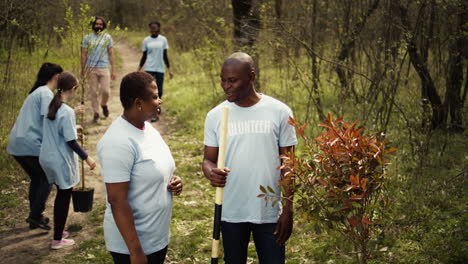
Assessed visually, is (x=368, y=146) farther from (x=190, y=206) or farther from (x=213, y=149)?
(x=190, y=206)

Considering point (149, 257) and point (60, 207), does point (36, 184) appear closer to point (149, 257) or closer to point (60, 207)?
point (60, 207)

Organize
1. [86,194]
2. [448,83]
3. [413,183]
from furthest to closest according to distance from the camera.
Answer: [448,83], [413,183], [86,194]

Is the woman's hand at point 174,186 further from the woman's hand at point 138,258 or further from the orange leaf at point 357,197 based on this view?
the orange leaf at point 357,197

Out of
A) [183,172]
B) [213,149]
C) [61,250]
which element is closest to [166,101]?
[183,172]

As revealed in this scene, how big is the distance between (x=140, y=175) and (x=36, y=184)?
342 centimetres

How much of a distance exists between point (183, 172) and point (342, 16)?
377cm

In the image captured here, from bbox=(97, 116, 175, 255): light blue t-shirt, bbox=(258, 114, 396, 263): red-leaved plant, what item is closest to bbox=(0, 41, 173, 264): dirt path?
bbox=(97, 116, 175, 255): light blue t-shirt

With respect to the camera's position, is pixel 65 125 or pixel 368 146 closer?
pixel 368 146

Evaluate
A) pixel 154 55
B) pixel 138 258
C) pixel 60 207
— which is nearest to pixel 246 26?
pixel 154 55

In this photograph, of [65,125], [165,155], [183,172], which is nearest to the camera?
[165,155]

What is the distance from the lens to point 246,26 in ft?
28.6

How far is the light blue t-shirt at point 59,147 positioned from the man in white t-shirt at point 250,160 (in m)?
2.32

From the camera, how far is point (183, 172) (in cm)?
775

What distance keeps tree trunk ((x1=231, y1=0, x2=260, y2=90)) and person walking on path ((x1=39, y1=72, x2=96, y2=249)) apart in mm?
4339
